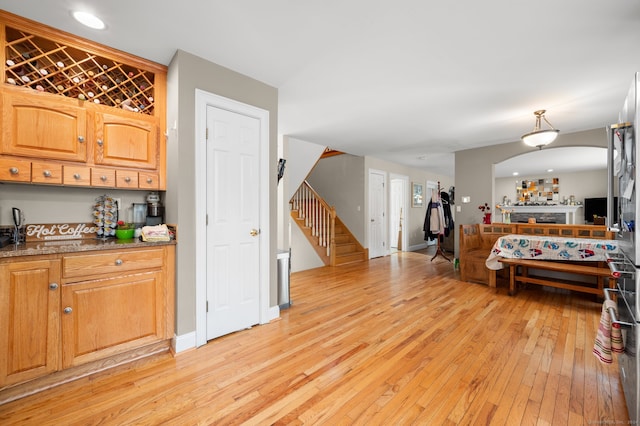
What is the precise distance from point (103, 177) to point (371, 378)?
8.37ft

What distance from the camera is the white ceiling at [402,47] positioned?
5.89 ft

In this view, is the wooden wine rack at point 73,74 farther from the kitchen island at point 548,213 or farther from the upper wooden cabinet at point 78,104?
the kitchen island at point 548,213

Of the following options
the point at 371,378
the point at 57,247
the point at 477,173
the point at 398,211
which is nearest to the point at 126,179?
the point at 57,247

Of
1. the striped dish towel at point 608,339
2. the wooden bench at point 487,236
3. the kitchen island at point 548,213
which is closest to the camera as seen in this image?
the striped dish towel at point 608,339

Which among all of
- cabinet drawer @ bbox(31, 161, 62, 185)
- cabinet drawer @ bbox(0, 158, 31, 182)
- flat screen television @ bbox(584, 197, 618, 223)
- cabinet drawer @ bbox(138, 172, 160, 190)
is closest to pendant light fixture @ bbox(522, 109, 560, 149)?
cabinet drawer @ bbox(138, 172, 160, 190)

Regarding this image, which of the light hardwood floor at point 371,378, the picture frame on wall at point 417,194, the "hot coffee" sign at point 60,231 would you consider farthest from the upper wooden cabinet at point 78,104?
the picture frame on wall at point 417,194

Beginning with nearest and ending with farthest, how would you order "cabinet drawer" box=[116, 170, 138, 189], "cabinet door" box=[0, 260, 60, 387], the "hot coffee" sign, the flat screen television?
"cabinet door" box=[0, 260, 60, 387]
the "hot coffee" sign
"cabinet drawer" box=[116, 170, 138, 189]
the flat screen television

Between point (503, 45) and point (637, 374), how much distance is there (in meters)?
2.30

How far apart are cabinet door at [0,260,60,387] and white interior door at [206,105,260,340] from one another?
0.98 metres

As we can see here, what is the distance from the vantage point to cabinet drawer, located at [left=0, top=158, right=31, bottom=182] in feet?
5.80

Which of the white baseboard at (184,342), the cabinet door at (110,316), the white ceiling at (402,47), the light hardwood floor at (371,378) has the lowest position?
the light hardwood floor at (371,378)

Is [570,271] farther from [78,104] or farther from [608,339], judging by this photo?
→ [78,104]

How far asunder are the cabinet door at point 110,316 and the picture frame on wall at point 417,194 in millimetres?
7197

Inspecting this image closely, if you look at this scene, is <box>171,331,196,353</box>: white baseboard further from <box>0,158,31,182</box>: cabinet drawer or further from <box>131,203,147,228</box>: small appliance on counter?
<box>0,158,31,182</box>: cabinet drawer
